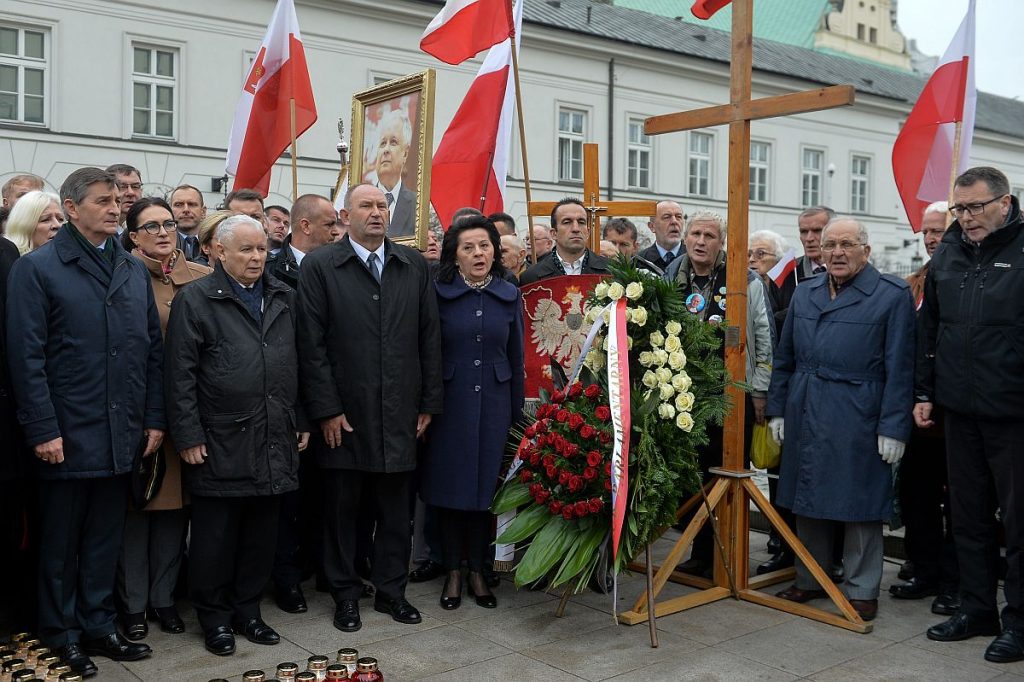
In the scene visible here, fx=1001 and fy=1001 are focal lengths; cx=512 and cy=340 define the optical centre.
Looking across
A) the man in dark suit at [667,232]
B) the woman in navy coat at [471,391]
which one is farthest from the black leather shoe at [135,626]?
the man in dark suit at [667,232]

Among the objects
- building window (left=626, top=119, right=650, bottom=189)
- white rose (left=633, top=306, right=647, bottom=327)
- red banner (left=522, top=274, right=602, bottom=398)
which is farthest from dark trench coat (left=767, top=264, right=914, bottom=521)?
building window (left=626, top=119, right=650, bottom=189)

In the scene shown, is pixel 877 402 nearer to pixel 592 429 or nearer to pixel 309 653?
pixel 592 429

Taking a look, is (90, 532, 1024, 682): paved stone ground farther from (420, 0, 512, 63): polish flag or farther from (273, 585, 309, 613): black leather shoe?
(420, 0, 512, 63): polish flag

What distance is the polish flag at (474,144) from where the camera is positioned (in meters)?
7.43

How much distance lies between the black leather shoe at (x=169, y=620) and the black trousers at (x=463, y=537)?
1.42 m

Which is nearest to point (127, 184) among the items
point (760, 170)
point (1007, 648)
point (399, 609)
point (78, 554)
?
point (78, 554)

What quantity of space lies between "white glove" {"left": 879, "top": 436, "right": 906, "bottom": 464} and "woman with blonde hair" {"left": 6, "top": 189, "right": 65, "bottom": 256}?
14.5 feet

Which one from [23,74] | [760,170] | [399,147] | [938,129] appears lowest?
[399,147]

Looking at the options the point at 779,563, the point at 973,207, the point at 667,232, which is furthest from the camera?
the point at 667,232

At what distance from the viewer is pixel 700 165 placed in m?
29.3

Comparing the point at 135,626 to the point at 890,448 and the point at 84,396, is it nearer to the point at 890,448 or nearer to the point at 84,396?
the point at 84,396

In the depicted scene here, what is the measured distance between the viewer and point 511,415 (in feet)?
18.4

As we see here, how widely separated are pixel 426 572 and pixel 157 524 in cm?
165

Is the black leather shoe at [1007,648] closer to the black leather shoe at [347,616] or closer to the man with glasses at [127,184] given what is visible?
the black leather shoe at [347,616]
